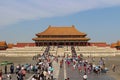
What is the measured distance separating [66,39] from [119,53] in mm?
31338

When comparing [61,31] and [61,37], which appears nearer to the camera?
[61,37]

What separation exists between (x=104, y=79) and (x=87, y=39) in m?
73.0

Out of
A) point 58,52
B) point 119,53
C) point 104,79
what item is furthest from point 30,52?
point 104,79

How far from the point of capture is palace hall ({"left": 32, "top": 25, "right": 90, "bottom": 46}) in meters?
101

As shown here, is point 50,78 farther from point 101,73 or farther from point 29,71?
point 101,73

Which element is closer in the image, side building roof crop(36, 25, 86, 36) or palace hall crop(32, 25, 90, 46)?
palace hall crop(32, 25, 90, 46)

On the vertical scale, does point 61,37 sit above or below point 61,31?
below

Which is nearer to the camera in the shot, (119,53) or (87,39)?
(119,53)

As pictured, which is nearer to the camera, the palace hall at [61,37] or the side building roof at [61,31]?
the palace hall at [61,37]

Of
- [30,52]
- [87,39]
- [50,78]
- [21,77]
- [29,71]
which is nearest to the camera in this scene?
[21,77]

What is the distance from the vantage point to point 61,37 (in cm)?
10400

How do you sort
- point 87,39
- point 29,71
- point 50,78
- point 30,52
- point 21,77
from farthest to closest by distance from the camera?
point 87,39
point 30,52
point 29,71
point 50,78
point 21,77

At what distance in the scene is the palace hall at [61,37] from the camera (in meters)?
101

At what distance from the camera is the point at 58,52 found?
72.2 m
